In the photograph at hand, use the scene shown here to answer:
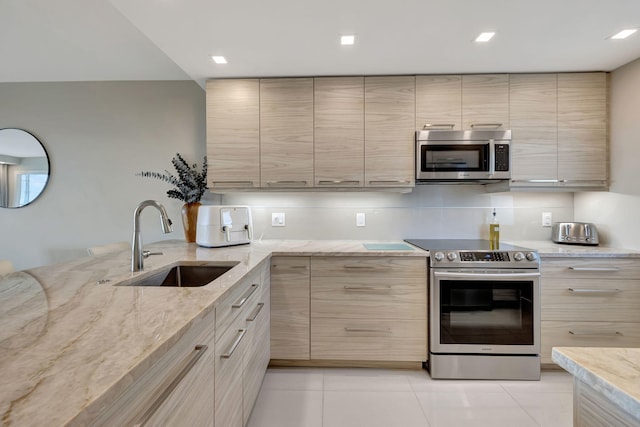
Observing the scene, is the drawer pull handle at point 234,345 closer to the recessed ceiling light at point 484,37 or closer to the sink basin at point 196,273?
the sink basin at point 196,273

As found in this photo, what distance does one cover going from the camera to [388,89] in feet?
7.41

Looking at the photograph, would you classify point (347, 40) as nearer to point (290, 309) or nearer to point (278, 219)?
point (278, 219)

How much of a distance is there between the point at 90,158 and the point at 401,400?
335 cm

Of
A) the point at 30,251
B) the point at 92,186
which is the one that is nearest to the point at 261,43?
the point at 92,186

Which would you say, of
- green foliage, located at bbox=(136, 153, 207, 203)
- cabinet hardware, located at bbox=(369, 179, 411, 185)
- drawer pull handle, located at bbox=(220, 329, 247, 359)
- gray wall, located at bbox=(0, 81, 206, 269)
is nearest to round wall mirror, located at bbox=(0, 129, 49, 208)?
gray wall, located at bbox=(0, 81, 206, 269)

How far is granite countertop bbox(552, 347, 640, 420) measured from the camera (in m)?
0.46

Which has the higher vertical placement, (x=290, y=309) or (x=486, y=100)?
(x=486, y=100)

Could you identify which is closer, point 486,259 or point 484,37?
point 484,37

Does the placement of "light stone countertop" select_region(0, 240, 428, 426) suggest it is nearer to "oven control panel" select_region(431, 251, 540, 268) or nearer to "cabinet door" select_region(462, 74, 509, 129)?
"oven control panel" select_region(431, 251, 540, 268)

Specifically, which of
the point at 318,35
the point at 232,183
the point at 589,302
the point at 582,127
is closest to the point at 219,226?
the point at 232,183

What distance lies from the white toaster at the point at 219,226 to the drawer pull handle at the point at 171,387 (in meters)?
1.27

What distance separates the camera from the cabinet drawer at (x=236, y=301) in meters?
1.08

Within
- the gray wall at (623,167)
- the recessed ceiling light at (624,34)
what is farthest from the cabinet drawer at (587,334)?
the recessed ceiling light at (624,34)

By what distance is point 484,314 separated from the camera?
1.95 m
